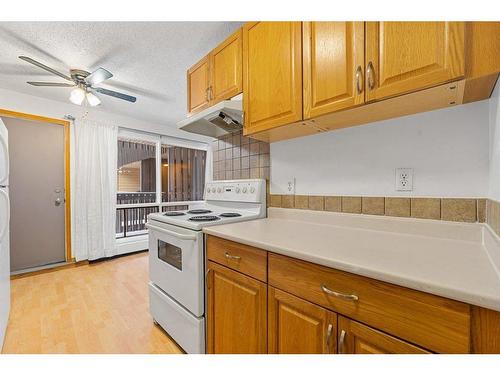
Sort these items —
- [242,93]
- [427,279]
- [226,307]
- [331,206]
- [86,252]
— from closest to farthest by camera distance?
[427,279], [226,307], [331,206], [242,93], [86,252]

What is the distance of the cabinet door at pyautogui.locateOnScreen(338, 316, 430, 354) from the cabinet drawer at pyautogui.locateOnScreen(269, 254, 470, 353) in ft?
0.06

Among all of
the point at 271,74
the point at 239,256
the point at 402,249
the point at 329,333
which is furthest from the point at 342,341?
the point at 271,74

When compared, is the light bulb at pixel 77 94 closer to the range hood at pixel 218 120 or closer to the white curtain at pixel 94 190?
the white curtain at pixel 94 190

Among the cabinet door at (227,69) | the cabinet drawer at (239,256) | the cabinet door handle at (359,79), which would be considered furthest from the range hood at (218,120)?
the cabinet drawer at (239,256)

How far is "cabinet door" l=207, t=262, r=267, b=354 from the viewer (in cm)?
94

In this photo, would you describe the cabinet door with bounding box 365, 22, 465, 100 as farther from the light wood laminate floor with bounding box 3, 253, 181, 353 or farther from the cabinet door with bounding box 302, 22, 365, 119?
the light wood laminate floor with bounding box 3, 253, 181, 353

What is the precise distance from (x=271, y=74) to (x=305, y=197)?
2.54 ft

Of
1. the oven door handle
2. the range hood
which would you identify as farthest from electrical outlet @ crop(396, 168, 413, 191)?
the oven door handle

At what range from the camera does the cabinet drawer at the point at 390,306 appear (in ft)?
1.68

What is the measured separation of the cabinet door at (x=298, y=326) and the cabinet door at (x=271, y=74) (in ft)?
2.81

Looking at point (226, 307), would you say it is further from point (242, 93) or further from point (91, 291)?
point (91, 291)

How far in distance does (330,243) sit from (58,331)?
6.75 ft

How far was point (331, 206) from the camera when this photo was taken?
1310 millimetres
